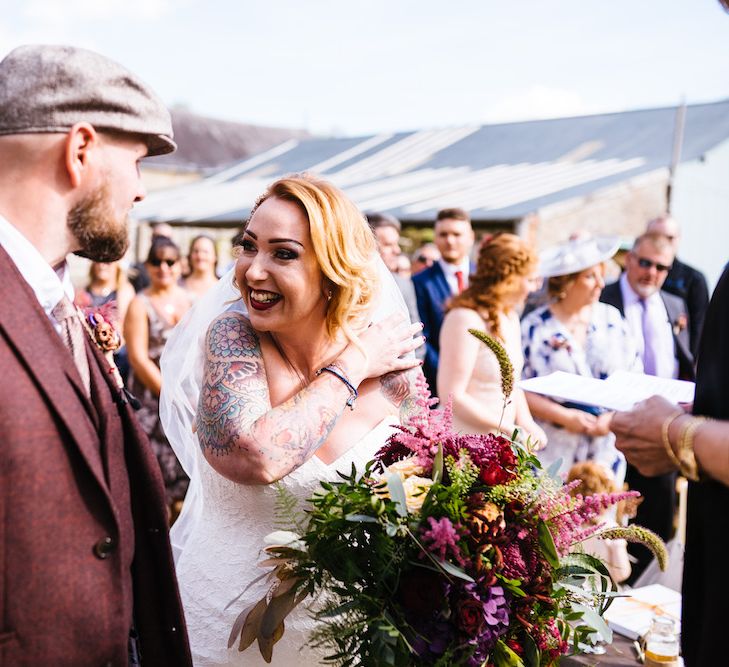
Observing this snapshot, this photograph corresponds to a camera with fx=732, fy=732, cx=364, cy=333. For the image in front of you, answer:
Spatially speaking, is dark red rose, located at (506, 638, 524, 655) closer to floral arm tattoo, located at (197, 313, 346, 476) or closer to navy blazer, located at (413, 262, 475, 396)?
floral arm tattoo, located at (197, 313, 346, 476)

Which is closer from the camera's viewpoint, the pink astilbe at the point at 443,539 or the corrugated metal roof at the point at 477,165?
the pink astilbe at the point at 443,539

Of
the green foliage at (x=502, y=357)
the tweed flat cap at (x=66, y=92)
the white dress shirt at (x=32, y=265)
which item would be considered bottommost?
the green foliage at (x=502, y=357)

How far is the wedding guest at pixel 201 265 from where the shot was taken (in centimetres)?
650

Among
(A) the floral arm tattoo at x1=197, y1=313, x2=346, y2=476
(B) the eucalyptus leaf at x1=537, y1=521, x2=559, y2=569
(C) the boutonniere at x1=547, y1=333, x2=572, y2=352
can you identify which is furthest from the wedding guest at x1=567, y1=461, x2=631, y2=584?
(B) the eucalyptus leaf at x1=537, y1=521, x2=559, y2=569

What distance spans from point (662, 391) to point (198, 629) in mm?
1526

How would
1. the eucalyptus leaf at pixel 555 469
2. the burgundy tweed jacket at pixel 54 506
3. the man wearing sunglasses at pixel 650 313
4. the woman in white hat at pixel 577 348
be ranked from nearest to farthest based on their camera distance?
1. the burgundy tweed jacket at pixel 54 506
2. the eucalyptus leaf at pixel 555 469
3. the woman in white hat at pixel 577 348
4. the man wearing sunglasses at pixel 650 313

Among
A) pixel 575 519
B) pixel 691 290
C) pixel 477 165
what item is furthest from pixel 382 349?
pixel 477 165

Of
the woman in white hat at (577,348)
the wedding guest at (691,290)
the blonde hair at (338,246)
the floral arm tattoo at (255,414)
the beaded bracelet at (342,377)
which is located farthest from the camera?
the wedding guest at (691,290)

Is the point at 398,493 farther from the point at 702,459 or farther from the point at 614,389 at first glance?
the point at 614,389

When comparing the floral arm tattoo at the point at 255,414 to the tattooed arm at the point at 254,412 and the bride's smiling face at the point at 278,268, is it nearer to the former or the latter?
the tattooed arm at the point at 254,412

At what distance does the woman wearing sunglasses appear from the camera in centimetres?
507

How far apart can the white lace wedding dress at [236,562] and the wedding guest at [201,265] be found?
4355 millimetres

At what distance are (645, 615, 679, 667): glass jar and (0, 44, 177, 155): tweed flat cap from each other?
204 centimetres

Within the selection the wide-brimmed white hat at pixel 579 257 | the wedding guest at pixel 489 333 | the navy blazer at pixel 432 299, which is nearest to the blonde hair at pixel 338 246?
the wedding guest at pixel 489 333
